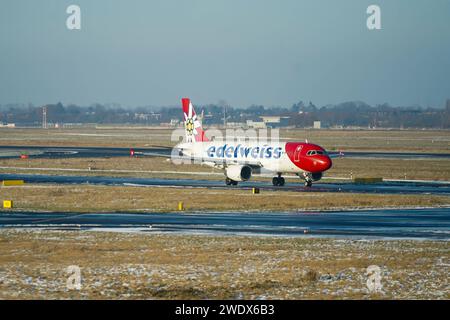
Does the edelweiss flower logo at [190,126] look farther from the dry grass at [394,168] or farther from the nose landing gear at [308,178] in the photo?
the dry grass at [394,168]

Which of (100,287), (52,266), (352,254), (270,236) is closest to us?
(100,287)

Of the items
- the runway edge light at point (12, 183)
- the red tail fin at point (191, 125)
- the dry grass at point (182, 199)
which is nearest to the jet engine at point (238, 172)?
the dry grass at point (182, 199)

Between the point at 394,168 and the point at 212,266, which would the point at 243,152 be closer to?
the point at 394,168

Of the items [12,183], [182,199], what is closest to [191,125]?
[12,183]

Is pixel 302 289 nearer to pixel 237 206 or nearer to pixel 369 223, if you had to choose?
pixel 369 223

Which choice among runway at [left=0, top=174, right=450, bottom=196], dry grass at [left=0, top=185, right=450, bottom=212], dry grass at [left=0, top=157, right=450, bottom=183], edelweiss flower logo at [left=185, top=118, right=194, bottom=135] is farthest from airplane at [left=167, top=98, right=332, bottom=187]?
dry grass at [left=0, top=157, right=450, bottom=183]

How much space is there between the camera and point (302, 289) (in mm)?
28594

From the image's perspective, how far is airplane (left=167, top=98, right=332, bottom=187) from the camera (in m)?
71.9

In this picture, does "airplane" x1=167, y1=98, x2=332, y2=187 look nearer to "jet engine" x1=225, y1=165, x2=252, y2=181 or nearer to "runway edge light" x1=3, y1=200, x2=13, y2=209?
"jet engine" x1=225, y1=165, x2=252, y2=181

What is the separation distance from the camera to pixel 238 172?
73.1m

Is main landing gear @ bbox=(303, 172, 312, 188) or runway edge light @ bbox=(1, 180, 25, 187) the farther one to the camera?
main landing gear @ bbox=(303, 172, 312, 188)

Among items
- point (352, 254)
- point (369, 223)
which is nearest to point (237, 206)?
point (369, 223)

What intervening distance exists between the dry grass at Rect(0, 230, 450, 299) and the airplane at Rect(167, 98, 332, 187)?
3201 cm
